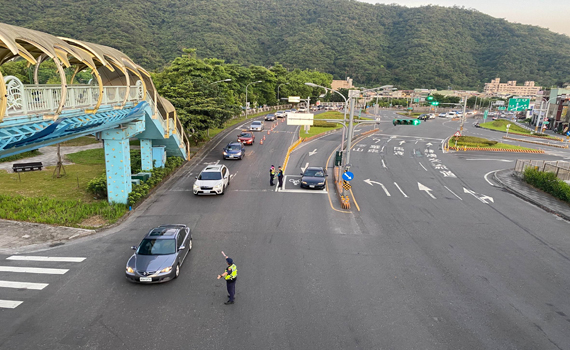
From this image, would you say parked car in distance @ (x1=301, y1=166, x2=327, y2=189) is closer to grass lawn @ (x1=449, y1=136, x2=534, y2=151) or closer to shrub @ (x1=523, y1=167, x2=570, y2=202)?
shrub @ (x1=523, y1=167, x2=570, y2=202)

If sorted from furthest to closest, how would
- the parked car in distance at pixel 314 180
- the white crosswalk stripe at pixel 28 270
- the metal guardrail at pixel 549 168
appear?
the metal guardrail at pixel 549 168, the parked car in distance at pixel 314 180, the white crosswalk stripe at pixel 28 270

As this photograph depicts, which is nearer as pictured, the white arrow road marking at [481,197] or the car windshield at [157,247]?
the car windshield at [157,247]

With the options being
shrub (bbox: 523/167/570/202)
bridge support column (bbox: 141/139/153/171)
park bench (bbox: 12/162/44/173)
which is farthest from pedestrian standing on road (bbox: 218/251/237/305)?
park bench (bbox: 12/162/44/173)

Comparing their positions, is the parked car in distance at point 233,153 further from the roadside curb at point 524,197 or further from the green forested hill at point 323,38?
the green forested hill at point 323,38

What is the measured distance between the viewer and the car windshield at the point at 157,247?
11570mm

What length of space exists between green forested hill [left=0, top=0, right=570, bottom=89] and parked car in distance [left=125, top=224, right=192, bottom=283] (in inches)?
3538

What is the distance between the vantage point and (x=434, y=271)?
1236 cm

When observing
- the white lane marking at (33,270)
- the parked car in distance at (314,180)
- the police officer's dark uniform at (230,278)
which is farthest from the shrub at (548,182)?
the white lane marking at (33,270)

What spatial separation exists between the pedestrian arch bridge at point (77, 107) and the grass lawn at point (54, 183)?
13.5 ft

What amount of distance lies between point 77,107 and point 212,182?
960cm

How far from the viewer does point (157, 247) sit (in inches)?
460

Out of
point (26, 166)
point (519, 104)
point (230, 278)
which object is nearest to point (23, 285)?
point (230, 278)

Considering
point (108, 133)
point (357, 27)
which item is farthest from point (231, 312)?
point (357, 27)

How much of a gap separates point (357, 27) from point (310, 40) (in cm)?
3965
